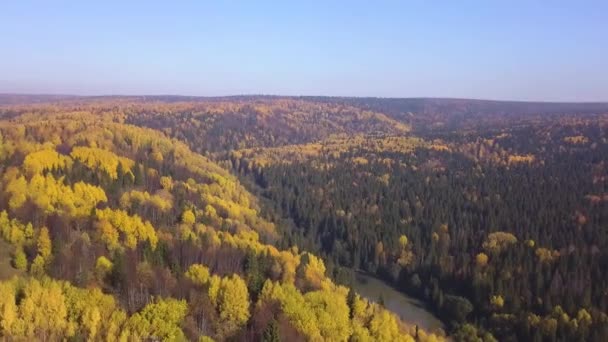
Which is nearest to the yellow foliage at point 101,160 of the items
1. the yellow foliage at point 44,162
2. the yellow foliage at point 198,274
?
the yellow foliage at point 44,162

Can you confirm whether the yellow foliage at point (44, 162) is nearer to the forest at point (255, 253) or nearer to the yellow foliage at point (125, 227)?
the forest at point (255, 253)

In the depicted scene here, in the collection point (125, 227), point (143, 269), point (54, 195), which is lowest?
point (143, 269)

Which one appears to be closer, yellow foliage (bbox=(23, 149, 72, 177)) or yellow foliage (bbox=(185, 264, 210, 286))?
yellow foliage (bbox=(185, 264, 210, 286))

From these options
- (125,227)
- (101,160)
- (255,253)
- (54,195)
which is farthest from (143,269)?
(101,160)

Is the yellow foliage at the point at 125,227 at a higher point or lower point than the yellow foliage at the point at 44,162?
lower

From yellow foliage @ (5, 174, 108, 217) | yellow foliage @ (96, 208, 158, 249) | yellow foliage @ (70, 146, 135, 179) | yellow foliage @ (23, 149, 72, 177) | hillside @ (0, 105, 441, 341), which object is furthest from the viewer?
yellow foliage @ (70, 146, 135, 179)

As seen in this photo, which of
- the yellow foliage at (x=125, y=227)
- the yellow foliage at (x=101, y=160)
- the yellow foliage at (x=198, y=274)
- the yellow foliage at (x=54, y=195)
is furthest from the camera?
the yellow foliage at (x=101, y=160)

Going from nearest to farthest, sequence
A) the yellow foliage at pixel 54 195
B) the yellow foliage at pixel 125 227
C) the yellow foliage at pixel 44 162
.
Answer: the yellow foliage at pixel 125 227 → the yellow foliage at pixel 54 195 → the yellow foliage at pixel 44 162

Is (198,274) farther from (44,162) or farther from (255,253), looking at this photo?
(44,162)

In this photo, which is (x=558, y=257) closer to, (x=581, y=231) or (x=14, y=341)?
(x=581, y=231)

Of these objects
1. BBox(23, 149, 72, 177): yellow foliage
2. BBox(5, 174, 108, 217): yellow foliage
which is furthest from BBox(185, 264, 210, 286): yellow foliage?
BBox(23, 149, 72, 177): yellow foliage

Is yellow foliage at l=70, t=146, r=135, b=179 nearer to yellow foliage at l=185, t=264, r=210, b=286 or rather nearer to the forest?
the forest
